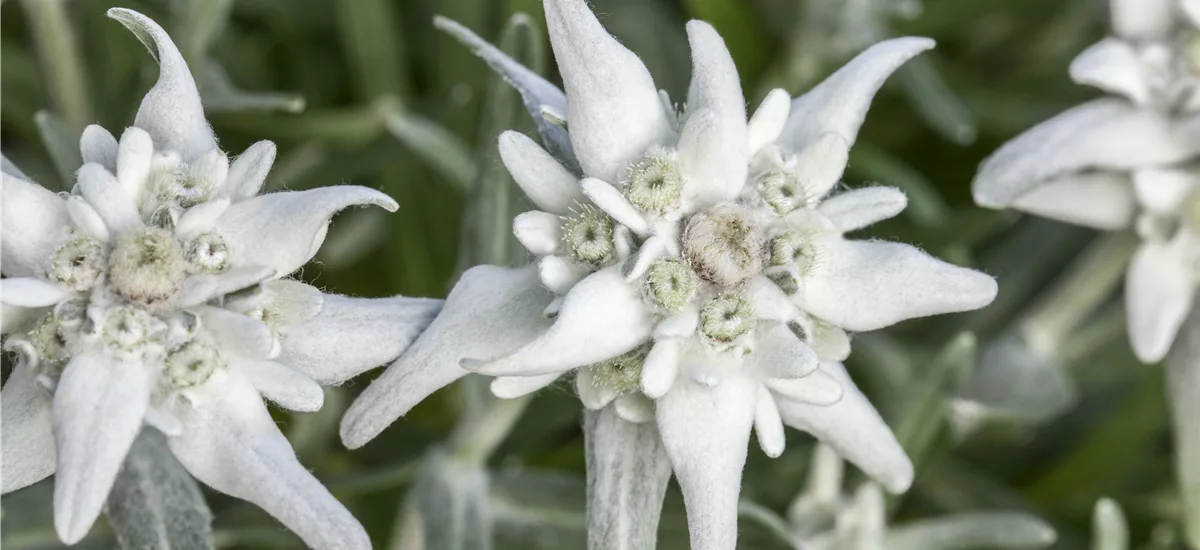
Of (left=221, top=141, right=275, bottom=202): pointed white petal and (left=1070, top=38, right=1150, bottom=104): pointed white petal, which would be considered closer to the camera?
(left=221, top=141, right=275, bottom=202): pointed white petal

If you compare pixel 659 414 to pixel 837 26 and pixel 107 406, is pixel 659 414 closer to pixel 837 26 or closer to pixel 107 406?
pixel 107 406

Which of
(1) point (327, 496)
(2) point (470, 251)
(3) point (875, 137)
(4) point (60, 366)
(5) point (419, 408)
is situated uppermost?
(4) point (60, 366)

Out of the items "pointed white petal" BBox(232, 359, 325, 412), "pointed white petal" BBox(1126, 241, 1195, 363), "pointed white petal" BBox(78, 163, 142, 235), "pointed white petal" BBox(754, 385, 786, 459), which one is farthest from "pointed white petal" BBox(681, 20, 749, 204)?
"pointed white petal" BBox(1126, 241, 1195, 363)

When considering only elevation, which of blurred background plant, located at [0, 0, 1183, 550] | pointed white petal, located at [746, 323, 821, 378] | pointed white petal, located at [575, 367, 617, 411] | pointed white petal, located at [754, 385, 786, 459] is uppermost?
pointed white petal, located at [746, 323, 821, 378]

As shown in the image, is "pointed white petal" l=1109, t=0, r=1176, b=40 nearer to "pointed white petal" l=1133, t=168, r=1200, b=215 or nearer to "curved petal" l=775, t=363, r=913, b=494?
"pointed white petal" l=1133, t=168, r=1200, b=215

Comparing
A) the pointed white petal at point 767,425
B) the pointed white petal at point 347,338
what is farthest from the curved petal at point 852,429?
the pointed white petal at point 347,338

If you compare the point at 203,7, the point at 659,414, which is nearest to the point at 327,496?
the point at 659,414
